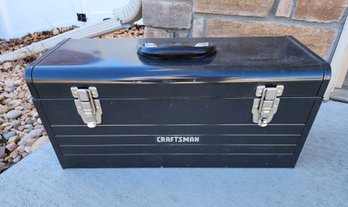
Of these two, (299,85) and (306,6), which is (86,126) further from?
(306,6)

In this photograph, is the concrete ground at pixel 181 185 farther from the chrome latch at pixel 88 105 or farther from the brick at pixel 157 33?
the brick at pixel 157 33

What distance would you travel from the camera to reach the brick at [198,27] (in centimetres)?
92

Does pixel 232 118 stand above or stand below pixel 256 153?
above

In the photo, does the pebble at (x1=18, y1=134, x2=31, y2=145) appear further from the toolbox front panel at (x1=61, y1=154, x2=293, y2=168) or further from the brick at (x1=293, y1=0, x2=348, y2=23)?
the brick at (x1=293, y1=0, x2=348, y2=23)

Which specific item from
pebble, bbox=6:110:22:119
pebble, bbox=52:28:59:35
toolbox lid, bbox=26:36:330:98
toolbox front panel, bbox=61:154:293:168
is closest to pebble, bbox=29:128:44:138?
pebble, bbox=6:110:22:119

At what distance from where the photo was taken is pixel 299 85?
0.52 metres

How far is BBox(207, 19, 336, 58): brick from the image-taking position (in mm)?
849

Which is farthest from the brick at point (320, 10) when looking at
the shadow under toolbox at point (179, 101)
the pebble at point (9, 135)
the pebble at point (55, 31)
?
the pebble at point (55, 31)

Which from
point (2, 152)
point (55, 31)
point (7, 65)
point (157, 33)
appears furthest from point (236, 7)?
point (55, 31)

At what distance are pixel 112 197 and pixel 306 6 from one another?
89 centimetres

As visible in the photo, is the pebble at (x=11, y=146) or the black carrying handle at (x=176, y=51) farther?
the pebble at (x=11, y=146)

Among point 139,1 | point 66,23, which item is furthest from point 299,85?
point 66,23

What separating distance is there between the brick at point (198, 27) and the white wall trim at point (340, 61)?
0.51 meters

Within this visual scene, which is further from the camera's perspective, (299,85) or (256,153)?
(256,153)
